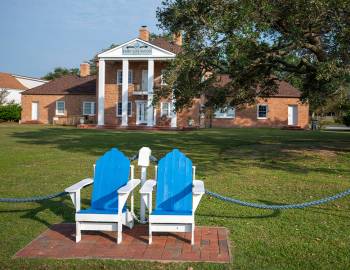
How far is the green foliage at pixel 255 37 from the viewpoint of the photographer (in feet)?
39.7

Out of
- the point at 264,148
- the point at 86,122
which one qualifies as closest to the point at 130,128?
the point at 86,122

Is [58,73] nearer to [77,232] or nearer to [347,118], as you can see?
[347,118]

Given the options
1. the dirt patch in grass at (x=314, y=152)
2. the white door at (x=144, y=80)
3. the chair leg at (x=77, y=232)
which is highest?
the white door at (x=144, y=80)

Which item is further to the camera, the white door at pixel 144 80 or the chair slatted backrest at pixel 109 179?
the white door at pixel 144 80

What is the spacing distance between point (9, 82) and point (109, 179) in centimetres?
6367

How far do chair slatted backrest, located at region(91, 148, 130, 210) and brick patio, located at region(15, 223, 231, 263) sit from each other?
48cm

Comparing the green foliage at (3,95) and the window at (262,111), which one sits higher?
the green foliage at (3,95)

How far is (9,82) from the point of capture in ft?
213

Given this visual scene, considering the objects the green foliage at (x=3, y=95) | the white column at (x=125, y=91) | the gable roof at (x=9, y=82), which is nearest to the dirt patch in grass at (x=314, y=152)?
the white column at (x=125, y=91)

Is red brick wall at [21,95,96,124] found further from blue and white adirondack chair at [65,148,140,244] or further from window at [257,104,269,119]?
blue and white adirondack chair at [65,148,140,244]

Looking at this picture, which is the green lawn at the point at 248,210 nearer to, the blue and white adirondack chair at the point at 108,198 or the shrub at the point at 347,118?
the blue and white adirondack chair at the point at 108,198

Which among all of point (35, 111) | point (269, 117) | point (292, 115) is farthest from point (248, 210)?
point (35, 111)

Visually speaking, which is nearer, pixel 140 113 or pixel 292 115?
pixel 140 113

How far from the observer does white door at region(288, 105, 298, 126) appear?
44625 mm
